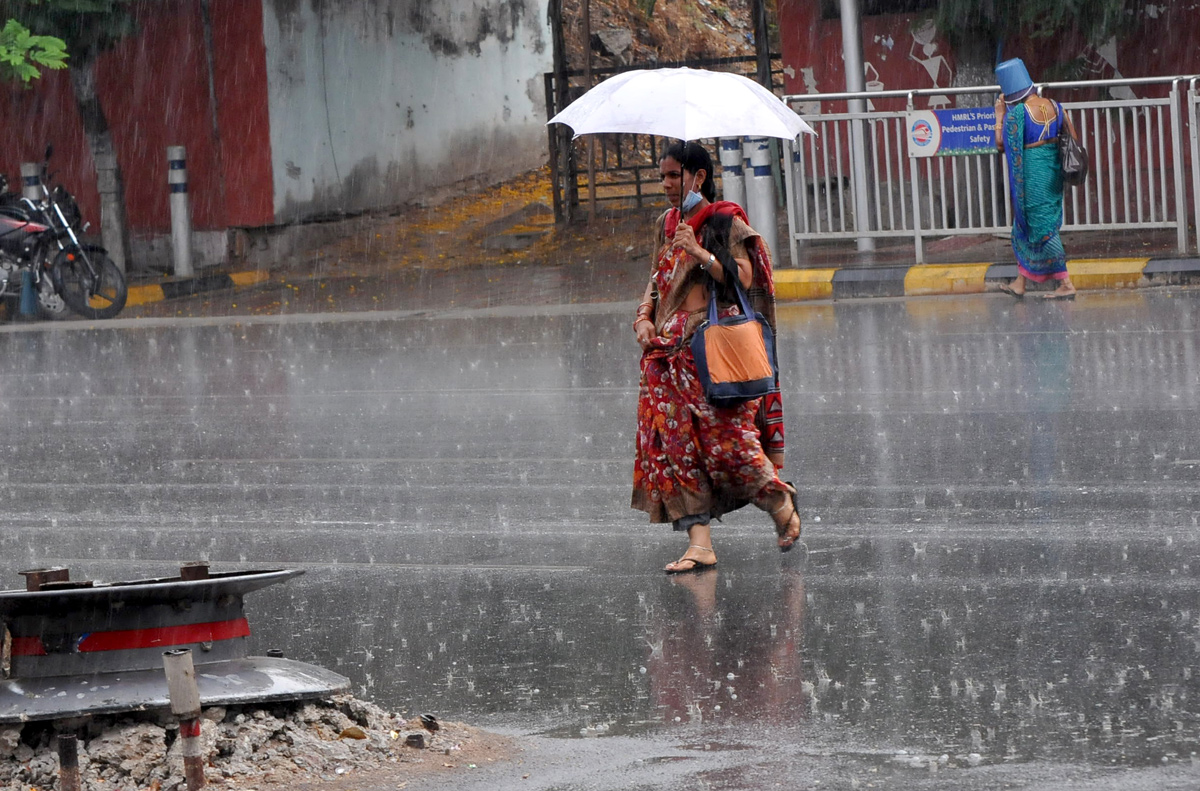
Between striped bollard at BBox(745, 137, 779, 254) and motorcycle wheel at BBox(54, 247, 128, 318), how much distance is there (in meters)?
6.80

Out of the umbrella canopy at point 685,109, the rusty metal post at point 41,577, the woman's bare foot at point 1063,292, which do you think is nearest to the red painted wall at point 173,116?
the woman's bare foot at point 1063,292

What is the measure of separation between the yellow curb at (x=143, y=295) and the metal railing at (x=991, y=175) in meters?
7.46

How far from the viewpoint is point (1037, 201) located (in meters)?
13.7

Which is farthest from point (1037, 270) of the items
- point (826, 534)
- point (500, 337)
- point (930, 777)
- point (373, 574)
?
point (930, 777)

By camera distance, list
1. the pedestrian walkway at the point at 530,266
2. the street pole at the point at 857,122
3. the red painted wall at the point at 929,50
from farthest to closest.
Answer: the red painted wall at the point at 929,50 → the street pole at the point at 857,122 → the pedestrian walkway at the point at 530,266

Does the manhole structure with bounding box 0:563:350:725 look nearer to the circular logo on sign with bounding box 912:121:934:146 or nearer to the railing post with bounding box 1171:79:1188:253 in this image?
the railing post with bounding box 1171:79:1188:253

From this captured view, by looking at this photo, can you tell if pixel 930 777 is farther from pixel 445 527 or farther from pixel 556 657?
A: pixel 445 527

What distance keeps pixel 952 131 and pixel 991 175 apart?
0.54 m

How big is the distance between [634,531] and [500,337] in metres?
7.29

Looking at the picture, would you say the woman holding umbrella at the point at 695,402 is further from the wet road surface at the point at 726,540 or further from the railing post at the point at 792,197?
the railing post at the point at 792,197

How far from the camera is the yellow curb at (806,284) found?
15.5m

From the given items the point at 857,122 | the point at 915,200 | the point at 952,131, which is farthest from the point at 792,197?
the point at 952,131

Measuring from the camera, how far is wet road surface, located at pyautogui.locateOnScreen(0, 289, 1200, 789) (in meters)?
4.62

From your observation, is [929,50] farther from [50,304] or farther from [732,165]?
[50,304]
